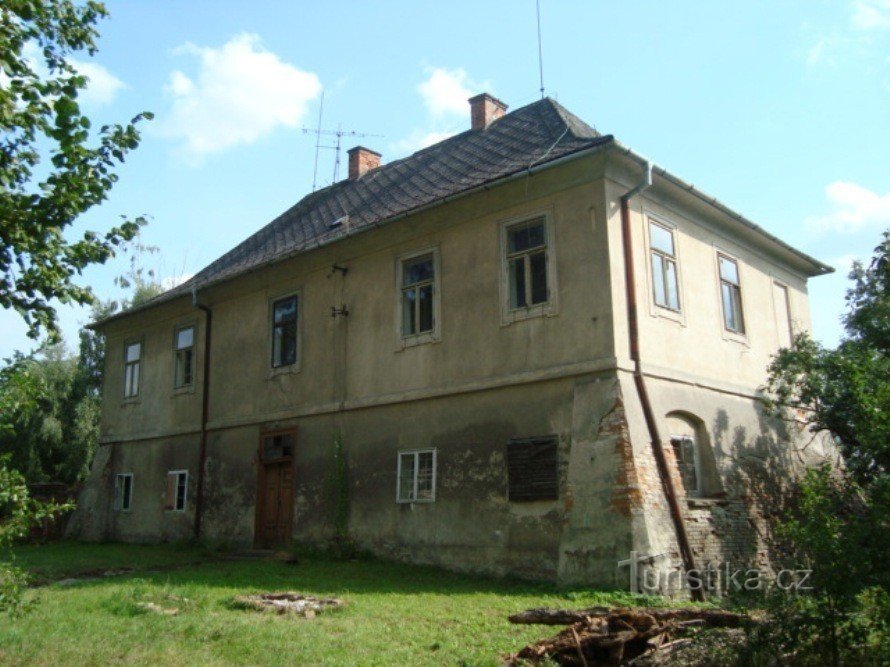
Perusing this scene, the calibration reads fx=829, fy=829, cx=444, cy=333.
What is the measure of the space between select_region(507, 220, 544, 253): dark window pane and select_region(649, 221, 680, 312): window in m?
1.80

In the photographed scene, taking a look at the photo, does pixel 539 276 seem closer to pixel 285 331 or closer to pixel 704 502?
pixel 704 502

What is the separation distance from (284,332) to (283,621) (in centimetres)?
948

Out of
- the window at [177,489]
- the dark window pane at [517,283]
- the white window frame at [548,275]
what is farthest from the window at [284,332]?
the dark window pane at [517,283]

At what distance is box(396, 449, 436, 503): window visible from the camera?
13883 millimetres

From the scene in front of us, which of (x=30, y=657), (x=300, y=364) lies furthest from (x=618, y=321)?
(x=30, y=657)

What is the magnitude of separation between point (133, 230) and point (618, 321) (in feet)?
24.6

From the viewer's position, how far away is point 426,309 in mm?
14875

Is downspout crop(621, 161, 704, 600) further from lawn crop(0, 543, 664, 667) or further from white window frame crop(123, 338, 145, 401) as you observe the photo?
white window frame crop(123, 338, 145, 401)

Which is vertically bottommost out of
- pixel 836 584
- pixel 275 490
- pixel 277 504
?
pixel 836 584

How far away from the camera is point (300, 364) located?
673 inches

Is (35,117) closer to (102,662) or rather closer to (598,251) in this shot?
(102,662)

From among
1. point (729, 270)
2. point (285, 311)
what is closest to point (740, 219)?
point (729, 270)

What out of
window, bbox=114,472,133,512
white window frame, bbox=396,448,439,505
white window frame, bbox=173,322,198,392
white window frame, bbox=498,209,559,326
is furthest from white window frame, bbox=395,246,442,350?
window, bbox=114,472,133,512

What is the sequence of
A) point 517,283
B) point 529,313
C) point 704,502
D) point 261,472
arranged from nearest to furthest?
point 704,502 < point 529,313 < point 517,283 < point 261,472
